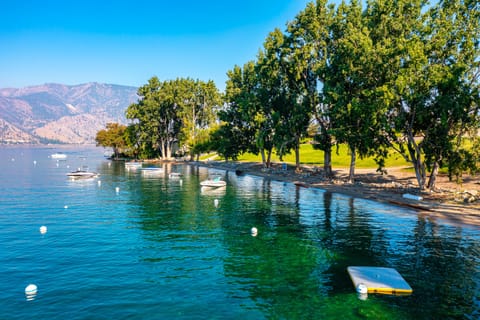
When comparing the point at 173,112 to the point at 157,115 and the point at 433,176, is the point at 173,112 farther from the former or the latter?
the point at 433,176

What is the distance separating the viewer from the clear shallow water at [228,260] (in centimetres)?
1833

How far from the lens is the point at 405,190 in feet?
176

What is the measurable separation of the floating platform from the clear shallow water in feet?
1.77

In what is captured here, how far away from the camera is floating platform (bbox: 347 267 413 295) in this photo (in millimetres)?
19891

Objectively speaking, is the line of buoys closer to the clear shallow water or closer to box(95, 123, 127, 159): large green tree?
the clear shallow water

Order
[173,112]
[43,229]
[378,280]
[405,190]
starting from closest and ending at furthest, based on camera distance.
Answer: [378,280] < [43,229] < [405,190] < [173,112]

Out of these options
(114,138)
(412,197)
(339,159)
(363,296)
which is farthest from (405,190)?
(114,138)

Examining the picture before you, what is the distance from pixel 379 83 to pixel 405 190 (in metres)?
16.9

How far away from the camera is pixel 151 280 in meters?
21.7

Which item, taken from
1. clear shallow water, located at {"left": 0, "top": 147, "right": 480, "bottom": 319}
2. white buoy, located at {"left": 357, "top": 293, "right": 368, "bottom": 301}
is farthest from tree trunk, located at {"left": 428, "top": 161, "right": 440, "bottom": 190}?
white buoy, located at {"left": 357, "top": 293, "right": 368, "bottom": 301}

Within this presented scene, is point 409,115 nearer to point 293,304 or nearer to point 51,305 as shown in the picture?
point 293,304

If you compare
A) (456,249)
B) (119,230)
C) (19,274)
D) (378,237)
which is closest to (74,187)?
(119,230)

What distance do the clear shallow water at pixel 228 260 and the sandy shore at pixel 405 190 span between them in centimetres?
330

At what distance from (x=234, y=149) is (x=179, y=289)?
8562cm
